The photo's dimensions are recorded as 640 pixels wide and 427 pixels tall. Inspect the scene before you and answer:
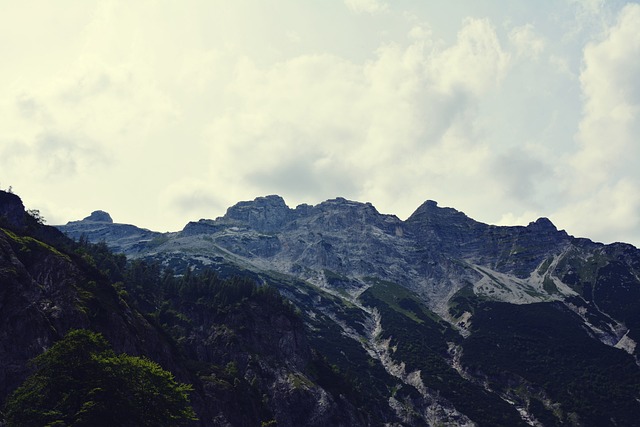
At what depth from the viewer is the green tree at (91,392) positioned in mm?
48562

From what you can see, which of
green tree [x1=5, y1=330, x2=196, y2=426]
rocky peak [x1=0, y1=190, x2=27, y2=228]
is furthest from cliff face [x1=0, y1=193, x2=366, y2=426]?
green tree [x1=5, y1=330, x2=196, y2=426]

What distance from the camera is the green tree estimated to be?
159 feet

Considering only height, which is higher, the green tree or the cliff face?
the cliff face

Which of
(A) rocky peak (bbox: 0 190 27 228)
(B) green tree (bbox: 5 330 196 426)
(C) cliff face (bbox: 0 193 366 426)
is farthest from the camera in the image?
(A) rocky peak (bbox: 0 190 27 228)

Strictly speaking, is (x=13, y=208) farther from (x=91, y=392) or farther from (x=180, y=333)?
(x=91, y=392)

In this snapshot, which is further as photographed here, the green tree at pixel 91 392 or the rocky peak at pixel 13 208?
the rocky peak at pixel 13 208

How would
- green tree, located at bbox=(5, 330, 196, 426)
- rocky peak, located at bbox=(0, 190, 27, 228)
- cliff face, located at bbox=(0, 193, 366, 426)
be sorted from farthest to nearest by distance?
rocky peak, located at bbox=(0, 190, 27, 228)
cliff face, located at bbox=(0, 193, 366, 426)
green tree, located at bbox=(5, 330, 196, 426)

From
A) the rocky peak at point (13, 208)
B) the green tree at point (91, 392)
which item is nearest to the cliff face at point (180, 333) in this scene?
the rocky peak at point (13, 208)

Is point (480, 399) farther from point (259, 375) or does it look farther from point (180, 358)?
point (180, 358)

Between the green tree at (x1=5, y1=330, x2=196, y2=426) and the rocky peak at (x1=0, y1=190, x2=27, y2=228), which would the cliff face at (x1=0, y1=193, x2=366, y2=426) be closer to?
the rocky peak at (x1=0, y1=190, x2=27, y2=228)

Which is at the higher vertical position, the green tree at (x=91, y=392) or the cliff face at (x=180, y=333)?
the cliff face at (x=180, y=333)

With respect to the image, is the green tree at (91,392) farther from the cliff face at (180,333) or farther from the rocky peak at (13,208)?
the rocky peak at (13,208)

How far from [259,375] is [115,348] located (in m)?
57.0

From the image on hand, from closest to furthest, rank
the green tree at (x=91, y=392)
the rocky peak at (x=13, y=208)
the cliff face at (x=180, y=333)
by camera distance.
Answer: the green tree at (x=91, y=392) → the cliff face at (x=180, y=333) → the rocky peak at (x=13, y=208)
